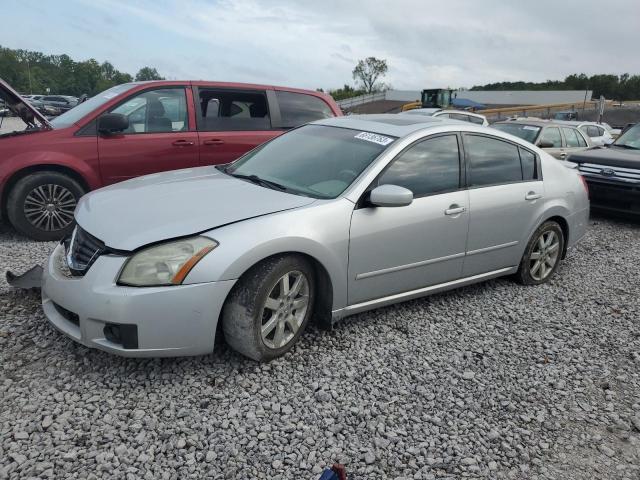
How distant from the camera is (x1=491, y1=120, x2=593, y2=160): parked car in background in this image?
10.3m

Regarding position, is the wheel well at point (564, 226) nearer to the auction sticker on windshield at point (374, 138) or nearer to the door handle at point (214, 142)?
the auction sticker on windshield at point (374, 138)

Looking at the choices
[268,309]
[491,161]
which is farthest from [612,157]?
[268,309]

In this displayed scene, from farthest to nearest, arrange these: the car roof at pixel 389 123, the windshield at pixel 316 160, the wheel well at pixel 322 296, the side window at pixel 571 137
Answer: the side window at pixel 571 137 < the car roof at pixel 389 123 < the windshield at pixel 316 160 < the wheel well at pixel 322 296

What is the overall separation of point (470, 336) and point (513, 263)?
116 cm

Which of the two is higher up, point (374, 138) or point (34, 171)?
point (374, 138)

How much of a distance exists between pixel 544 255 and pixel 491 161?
4.01 feet

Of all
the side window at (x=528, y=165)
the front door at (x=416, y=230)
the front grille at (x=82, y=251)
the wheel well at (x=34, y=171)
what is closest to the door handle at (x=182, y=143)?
the wheel well at (x=34, y=171)

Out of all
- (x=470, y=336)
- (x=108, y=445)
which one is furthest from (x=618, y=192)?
(x=108, y=445)

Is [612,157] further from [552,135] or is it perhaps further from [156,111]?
[156,111]

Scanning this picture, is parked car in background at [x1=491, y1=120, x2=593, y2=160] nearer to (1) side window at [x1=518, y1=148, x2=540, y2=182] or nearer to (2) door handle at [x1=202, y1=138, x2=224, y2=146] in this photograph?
(1) side window at [x1=518, y1=148, x2=540, y2=182]

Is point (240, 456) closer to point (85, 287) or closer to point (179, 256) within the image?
point (179, 256)

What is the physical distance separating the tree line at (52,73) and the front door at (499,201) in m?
74.5

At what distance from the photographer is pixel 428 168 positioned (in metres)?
3.98

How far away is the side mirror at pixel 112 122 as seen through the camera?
5.52 metres
